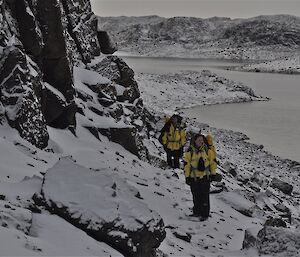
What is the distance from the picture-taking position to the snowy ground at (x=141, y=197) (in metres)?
5.70

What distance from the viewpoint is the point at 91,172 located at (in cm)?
722

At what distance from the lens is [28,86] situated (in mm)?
10633

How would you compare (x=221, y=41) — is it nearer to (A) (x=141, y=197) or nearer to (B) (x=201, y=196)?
(B) (x=201, y=196)

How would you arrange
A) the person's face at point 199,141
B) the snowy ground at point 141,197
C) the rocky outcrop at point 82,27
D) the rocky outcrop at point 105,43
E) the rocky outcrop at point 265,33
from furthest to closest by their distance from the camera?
1. the rocky outcrop at point 265,33
2. the rocky outcrop at point 105,43
3. the rocky outcrop at point 82,27
4. the person's face at point 199,141
5. the snowy ground at point 141,197

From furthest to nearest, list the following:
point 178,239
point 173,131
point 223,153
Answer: point 223,153, point 173,131, point 178,239

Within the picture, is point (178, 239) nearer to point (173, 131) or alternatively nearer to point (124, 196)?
point (124, 196)

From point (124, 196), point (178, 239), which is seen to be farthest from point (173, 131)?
point (124, 196)

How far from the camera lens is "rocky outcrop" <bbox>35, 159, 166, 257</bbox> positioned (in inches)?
243

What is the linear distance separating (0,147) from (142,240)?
3601 mm

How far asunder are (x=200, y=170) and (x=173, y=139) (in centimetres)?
454

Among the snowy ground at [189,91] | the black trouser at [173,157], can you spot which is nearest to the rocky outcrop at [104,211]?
the black trouser at [173,157]

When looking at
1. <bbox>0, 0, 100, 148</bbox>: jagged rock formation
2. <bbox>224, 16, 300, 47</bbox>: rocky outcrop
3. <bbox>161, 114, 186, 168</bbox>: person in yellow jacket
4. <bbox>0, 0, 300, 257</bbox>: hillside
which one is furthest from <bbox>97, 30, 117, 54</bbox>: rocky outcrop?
<bbox>224, 16, 300, 47</bbox>: rocky outcrop

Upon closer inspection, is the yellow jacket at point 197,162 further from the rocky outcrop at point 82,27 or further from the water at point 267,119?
the water at point 267,119

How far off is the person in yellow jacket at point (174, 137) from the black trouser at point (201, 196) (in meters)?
4.16
